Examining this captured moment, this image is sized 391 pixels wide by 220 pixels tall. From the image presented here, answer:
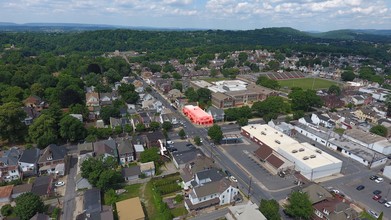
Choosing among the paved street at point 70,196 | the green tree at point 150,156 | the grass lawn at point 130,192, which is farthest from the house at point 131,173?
the paved street at point 70,196

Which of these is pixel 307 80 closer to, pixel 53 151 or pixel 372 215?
pixel 372 215

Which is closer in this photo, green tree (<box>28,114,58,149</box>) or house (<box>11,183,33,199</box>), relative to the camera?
house (<box>11,183,33,199</box>)

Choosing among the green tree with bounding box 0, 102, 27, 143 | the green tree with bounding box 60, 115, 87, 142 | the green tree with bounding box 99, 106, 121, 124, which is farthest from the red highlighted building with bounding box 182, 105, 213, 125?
the green tree with bounding box 0, 102, 27, 143

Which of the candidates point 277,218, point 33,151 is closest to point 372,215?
point 277,218

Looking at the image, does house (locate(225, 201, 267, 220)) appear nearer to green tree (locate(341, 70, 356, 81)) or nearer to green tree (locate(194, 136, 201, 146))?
green tree (locate(194, 136, 201, 146))

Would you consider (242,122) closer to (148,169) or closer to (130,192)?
(148,169)

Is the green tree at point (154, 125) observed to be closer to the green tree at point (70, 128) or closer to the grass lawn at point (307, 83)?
the green tree at point (70, 128)
